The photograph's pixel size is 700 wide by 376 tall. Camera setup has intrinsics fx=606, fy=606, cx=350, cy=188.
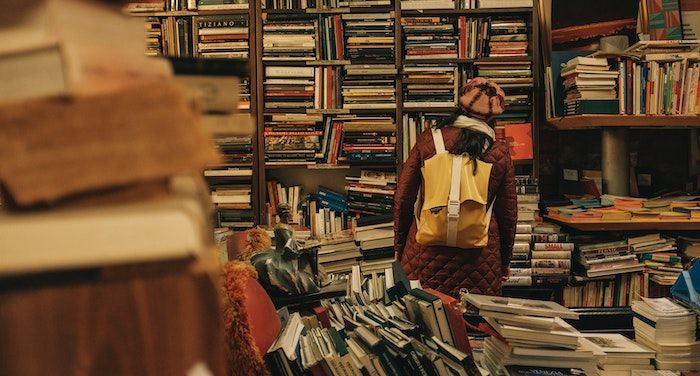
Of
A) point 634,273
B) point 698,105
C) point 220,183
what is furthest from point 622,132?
point 220,183

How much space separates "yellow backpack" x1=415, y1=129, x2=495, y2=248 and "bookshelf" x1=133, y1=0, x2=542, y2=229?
121cm

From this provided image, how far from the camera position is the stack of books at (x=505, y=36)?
3838 millimetres

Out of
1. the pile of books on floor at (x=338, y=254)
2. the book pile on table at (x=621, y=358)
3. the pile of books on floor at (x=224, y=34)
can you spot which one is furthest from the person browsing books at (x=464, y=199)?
the pile of books on floor at (x=224, y=34)

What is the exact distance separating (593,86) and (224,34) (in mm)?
2273

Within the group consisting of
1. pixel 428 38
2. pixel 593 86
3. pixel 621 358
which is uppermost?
pixel 428 38

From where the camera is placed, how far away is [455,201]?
2580mm

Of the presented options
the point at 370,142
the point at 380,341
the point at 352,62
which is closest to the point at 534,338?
the point at 380,341

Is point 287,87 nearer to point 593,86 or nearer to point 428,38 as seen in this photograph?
point 428,38

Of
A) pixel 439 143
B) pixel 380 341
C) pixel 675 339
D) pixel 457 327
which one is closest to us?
pixel 380 341

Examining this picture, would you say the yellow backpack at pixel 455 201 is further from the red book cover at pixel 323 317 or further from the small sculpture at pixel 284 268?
the red book cover at pixel 323 317

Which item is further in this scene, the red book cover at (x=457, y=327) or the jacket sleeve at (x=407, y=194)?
the jacket sleeve at (x=407, y=194)

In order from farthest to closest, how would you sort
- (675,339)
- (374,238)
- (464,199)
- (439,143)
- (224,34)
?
1. (224,34)
2. (374,238)
3. (439,143)
4. (464,199)
5. (675,339)

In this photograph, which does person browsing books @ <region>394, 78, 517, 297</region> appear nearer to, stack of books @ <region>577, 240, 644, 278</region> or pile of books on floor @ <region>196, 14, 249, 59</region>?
stack of books @ <region>577, 240, 644, 278</region>

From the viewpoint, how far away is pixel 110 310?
0.39m
